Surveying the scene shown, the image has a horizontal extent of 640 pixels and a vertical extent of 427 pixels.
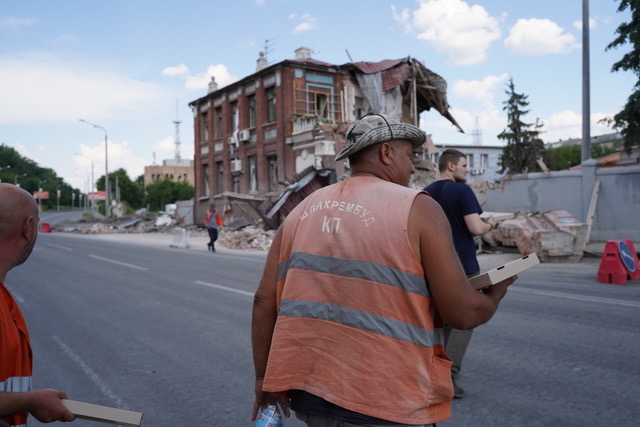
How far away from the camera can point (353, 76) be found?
3155 centimetres

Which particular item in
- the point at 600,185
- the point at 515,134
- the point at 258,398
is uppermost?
the point at 515,134

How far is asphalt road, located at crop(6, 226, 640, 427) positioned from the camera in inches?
165

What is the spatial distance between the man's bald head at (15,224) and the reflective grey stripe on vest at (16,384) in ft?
1.28

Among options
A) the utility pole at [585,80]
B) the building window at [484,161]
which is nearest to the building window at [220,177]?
the utility pole at [585,80]

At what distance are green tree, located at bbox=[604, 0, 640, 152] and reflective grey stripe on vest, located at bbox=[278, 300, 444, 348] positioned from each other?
18.4 m

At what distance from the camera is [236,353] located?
5902mm

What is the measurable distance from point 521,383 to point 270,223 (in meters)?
21.5

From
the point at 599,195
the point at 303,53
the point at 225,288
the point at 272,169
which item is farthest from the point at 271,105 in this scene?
the point at 225,288

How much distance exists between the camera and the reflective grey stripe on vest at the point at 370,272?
191 cm

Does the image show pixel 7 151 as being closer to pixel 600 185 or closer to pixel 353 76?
pixel 353 76

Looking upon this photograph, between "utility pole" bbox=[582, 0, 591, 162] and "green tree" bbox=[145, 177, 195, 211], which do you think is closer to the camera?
"utility pole" bbox=[582, 0, 591, 162]

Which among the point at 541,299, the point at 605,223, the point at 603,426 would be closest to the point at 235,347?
the point at 603,426

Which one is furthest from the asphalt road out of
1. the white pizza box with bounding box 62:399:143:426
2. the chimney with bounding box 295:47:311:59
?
the chimney with bounding box 295:47:311:59

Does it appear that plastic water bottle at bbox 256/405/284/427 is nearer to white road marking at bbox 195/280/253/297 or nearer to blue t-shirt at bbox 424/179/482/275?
blue t-shirt at bbox 424/179/482/275
